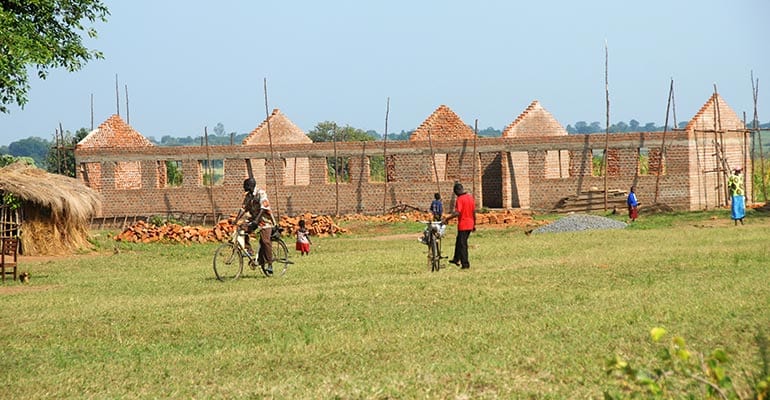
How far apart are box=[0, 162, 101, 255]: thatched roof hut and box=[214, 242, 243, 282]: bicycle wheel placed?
8.96m

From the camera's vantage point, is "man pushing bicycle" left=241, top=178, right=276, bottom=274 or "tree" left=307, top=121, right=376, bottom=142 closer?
"man pushing bicycle" left=241, top=178, right=276, bottom=274

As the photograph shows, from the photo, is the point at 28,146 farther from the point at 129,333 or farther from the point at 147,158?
the point at 129,333

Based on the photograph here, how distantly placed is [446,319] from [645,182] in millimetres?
31031

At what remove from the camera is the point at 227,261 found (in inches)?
779

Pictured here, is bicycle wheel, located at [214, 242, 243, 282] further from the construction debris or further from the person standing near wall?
the person standing near wall

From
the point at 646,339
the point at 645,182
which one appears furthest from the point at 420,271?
the point at 645,182

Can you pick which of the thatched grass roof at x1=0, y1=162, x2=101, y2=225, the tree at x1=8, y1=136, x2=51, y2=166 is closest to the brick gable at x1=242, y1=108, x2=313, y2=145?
the thatched grass roof at x1=0, y1=162, x2=101, y2=225

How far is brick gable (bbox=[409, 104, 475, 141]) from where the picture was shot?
46812 mm

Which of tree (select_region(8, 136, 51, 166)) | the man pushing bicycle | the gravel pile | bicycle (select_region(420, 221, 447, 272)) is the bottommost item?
the gravel pile

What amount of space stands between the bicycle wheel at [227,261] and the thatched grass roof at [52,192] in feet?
29.1

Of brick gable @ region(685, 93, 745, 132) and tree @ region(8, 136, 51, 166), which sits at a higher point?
tree @ region(8, 136, 51, 166)

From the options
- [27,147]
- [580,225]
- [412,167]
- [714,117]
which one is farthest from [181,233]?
[27,147]

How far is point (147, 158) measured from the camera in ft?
151

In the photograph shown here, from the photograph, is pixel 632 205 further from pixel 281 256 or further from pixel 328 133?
pixel 328 133
